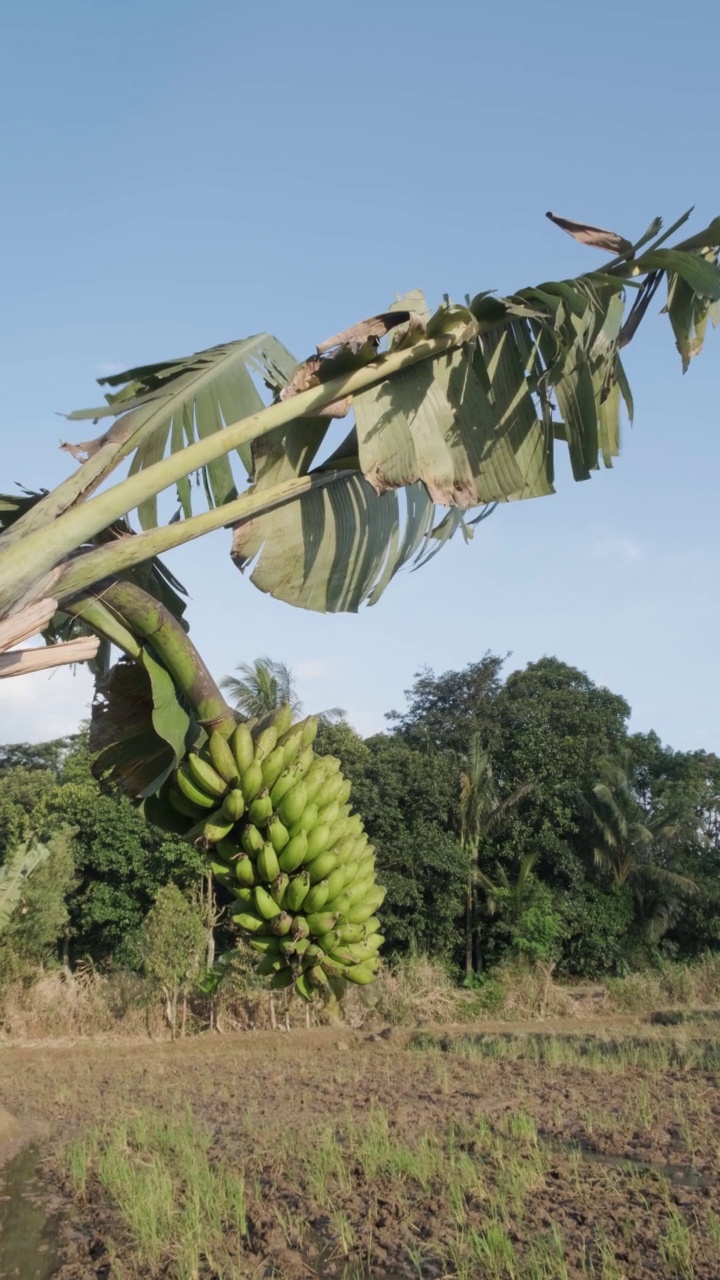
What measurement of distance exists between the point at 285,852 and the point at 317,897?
0.39 feet

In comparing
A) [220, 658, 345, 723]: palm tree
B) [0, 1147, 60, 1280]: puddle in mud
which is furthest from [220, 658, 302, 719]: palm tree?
[0, 1147, 60, 1280]: puddle in mud

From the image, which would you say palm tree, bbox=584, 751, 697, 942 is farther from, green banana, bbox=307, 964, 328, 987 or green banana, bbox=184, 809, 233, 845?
green banana, bbox=184, 809, 233, 845

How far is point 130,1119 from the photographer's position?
9453 millimetres

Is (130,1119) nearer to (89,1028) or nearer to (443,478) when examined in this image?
(89,1028)

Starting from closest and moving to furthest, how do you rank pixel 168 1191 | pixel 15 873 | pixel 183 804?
pixel 183 804, pixel 168 1191, pixel 15 873

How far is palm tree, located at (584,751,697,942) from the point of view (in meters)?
22.1

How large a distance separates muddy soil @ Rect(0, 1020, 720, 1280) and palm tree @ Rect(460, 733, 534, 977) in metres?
7.87

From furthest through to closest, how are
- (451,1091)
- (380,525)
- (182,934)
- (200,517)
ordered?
(182,934)
(451,1091)
(380,525)
(200,517)

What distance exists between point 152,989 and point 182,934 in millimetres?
1314

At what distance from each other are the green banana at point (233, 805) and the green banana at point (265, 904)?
0.17 meters

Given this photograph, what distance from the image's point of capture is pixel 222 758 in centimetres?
199

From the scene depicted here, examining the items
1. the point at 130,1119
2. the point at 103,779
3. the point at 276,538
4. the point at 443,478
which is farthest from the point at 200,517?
the point at 130,1119

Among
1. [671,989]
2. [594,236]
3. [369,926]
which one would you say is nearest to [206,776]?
[369,926]

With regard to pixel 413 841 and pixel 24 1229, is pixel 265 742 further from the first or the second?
pixel 413 841
